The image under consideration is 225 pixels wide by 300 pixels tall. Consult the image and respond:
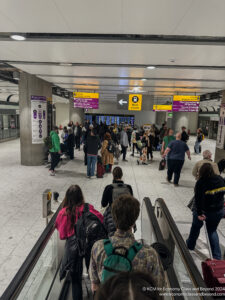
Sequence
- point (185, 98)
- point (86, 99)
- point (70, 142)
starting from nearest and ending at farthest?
point (70, 142), point (185, 98), point (86, 99)

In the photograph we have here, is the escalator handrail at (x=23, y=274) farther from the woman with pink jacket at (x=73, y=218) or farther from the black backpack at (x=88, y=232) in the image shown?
the black backpack at (x=88, y=232)

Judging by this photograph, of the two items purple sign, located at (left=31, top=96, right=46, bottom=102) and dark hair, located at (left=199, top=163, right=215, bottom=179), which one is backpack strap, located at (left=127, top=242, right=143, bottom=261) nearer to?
dark hair, located at (left=199, top=163, right=215, bottom=179)

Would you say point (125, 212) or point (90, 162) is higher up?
point (125, 212)

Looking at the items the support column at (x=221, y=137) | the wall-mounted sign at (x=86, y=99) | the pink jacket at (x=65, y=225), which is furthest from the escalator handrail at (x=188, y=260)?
the wall-mounted sign at (x=86, y=99)

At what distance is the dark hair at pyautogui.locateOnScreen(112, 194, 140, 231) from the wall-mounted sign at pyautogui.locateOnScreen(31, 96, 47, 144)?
7813mm

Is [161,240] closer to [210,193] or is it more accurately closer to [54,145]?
[210,193]

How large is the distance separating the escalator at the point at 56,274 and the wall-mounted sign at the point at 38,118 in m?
6.50

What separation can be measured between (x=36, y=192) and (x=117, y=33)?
14.7ft

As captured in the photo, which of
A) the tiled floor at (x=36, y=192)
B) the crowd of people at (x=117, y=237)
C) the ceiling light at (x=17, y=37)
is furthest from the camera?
the ceiling light at (x=17, y=37)

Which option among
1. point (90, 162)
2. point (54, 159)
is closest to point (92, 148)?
point (90, 162)

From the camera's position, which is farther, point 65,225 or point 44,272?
point 44,272

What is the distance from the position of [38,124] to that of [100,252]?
26.7 feet

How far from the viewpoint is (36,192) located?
597 centimetres

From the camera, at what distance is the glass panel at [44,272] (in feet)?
7.55
